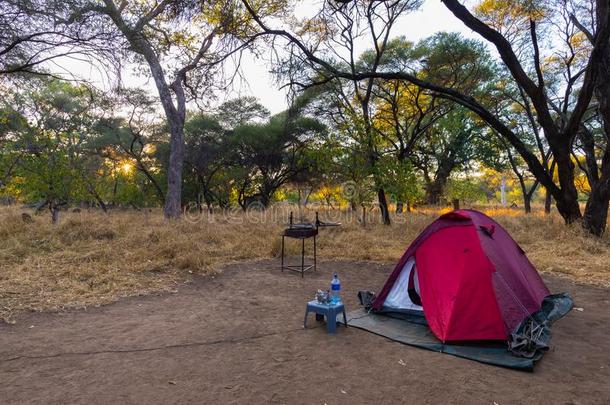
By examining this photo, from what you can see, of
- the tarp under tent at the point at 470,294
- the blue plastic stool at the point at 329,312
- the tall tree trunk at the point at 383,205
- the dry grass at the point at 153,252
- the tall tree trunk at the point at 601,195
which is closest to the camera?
the tarp under tent at the point at 470,294

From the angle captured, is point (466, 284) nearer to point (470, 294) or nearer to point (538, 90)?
point (470, 294)

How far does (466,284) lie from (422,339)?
75 centimetres

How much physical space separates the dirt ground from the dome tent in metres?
0.45

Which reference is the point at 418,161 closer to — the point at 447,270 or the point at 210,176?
the point at 210,176

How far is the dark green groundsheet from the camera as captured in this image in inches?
149

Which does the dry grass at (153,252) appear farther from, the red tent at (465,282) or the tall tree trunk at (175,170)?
the red tent at (465,282)

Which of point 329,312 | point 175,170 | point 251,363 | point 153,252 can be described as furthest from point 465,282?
point 175,170

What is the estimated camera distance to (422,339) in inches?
172

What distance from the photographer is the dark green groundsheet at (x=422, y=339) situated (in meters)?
3.79

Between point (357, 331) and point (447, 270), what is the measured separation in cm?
123

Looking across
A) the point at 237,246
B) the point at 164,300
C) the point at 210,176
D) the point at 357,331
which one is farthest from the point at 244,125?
the point at 357,331

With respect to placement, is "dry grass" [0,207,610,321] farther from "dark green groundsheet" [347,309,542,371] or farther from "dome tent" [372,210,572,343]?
"dark green groundsheet" [347,309,542,371]

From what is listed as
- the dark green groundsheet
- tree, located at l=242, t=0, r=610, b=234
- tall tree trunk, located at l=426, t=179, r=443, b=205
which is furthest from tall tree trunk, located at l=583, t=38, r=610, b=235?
tall tree trunk, located at l=426, t=179, r=443, b=205

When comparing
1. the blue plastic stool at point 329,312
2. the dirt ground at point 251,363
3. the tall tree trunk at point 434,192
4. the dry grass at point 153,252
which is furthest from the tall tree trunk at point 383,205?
the tall tree trunk at point 434,192
